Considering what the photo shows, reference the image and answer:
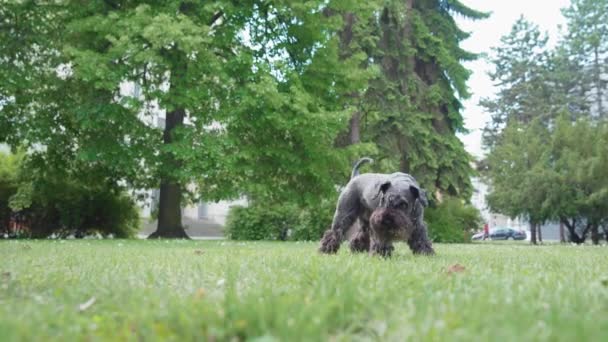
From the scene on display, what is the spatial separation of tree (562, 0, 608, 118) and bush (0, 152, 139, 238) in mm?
37994

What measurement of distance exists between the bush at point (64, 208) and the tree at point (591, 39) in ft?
125

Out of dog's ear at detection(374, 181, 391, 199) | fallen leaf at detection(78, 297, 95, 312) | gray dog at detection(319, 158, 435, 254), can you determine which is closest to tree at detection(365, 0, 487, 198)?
gray dog at detection(319, 158, 435, 254)

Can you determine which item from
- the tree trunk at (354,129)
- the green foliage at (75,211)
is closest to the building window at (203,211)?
the green foliage at (75,211)

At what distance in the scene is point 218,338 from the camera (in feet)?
5.93

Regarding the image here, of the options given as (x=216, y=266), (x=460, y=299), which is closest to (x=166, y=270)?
(x=216, y=266)

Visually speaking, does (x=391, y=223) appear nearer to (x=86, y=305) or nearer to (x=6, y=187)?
(x=86, y=305)

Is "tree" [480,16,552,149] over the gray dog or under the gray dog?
over

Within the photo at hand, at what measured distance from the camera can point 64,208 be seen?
18297mm

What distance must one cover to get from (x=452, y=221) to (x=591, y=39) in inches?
1135

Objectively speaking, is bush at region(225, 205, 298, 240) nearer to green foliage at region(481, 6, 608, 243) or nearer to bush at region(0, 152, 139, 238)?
bush at region(0, 152, 139, 238)

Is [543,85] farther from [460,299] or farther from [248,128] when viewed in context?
[460,299]

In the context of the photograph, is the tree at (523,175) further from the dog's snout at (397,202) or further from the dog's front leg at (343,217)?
the dog's snout at (397,202)

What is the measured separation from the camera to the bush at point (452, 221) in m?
20.1

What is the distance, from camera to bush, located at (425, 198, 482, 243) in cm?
2012
